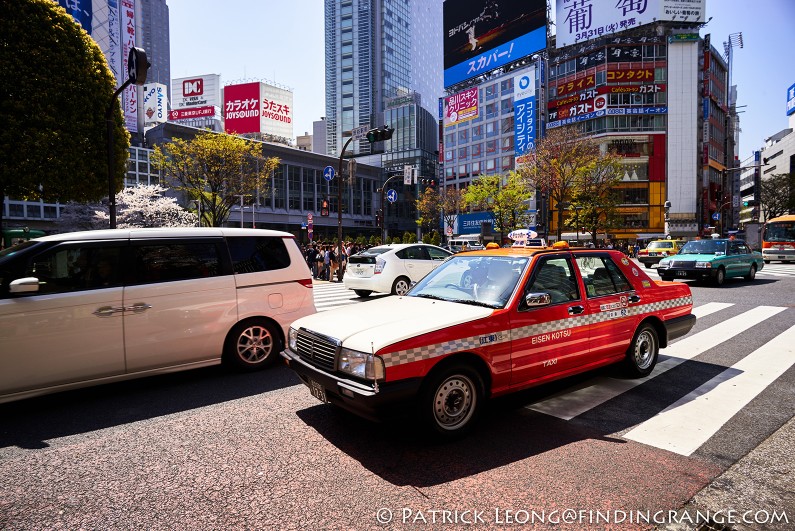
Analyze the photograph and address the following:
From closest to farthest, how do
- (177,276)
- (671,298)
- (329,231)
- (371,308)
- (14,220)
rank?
1. (371,308)
2. (177,276)
3. (671,298)
4. (14,220)
5. (329,231)

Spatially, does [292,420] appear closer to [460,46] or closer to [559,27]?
[559,27]

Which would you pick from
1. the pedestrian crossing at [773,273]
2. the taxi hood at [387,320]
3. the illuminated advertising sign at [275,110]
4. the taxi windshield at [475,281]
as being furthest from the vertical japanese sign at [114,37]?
the taxi hood at [387,320]

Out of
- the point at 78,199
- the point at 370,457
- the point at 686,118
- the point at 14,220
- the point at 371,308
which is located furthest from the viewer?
the point at 686,118

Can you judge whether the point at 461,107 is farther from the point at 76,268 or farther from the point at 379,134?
the point at 76,268

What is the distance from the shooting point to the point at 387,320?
148 inches

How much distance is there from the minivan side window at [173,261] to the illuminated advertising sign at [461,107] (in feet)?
232

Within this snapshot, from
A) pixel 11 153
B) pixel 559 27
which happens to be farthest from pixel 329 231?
pixel 11 153

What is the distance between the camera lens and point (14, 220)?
145 ft

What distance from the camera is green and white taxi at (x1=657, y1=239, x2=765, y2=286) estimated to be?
583 inches

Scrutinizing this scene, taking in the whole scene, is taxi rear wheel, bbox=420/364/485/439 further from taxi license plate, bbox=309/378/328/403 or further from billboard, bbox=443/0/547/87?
billboard, bbox=443/0/547/87

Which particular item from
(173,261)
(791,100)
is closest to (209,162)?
(173,261)

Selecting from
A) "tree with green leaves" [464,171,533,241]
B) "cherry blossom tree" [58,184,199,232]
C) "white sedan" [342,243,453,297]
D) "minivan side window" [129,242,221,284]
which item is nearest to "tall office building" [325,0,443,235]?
"tree with green leaves" [464,171,533,241]

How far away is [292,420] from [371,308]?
1.25 meters

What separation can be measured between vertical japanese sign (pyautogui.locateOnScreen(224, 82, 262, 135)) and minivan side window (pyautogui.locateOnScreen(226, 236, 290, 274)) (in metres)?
61.8
